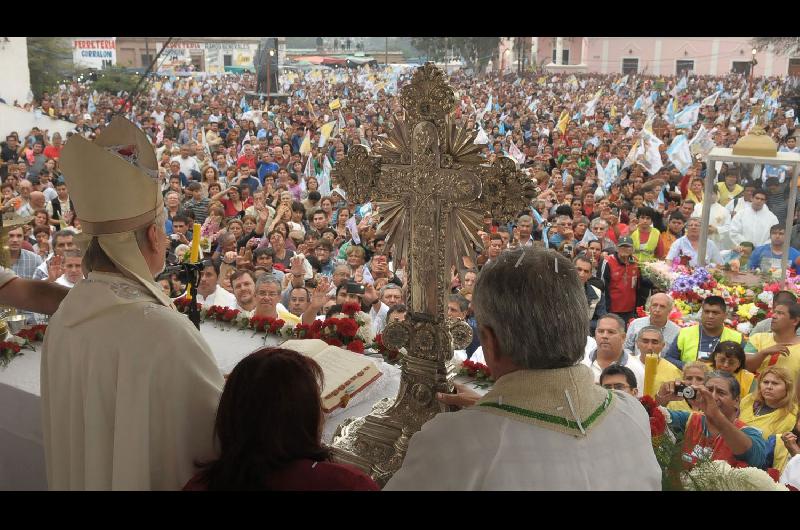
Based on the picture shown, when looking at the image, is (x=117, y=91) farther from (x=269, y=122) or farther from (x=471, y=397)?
(x=471, y=397)

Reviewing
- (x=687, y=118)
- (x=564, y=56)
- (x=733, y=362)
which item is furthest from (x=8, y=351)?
(x=564, y=56)

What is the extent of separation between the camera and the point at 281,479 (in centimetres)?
139

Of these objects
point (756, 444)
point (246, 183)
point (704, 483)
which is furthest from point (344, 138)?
point (704, 483)

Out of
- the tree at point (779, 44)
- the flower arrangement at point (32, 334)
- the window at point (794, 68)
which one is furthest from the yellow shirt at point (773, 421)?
the window at point (794, 68)

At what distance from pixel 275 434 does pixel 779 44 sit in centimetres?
1678

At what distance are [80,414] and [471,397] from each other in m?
0.91

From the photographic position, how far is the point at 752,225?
280 inches

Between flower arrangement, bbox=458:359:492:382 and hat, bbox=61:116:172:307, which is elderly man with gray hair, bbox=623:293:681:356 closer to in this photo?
flower arrangement, bbox=458:359:492:382

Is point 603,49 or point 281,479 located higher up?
point 603,49

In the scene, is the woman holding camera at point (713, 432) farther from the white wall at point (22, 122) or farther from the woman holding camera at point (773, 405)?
the white wall at point (22, 122)

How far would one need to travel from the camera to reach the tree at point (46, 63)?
15.0 m

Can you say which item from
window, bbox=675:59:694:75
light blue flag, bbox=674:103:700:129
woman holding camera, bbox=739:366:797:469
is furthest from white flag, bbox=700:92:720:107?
woman holding camera, bbox=739:366:797:469

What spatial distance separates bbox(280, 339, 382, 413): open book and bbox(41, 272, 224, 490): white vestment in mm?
904

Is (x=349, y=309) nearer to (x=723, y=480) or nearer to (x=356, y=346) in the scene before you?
(x=356, y=346)
